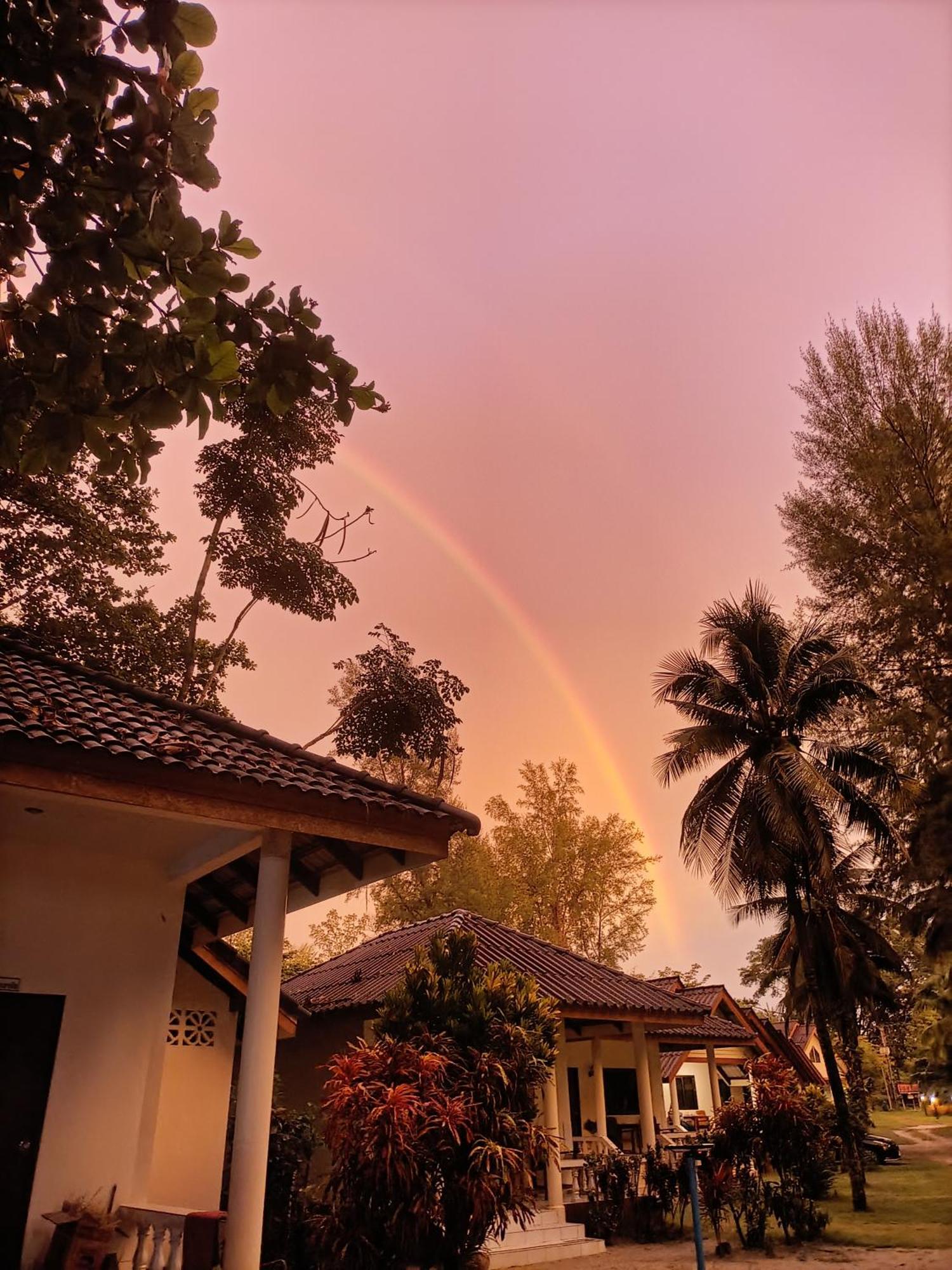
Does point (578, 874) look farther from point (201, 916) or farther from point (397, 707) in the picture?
point (201, 916)

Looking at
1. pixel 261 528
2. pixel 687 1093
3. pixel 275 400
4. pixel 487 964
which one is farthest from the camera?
pixel 687 1093

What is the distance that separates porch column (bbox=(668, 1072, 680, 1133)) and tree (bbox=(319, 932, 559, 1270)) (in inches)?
571

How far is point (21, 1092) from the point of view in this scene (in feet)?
21.1

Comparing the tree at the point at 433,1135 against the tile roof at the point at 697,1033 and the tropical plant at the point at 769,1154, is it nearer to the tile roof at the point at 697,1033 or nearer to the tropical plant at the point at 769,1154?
the tropical plant at the point at 769,1154

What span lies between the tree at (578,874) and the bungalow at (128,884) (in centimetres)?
3046

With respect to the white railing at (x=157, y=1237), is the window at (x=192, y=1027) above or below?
above

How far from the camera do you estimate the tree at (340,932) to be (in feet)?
122

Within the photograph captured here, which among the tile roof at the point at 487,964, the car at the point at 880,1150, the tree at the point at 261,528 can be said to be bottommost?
the car at the point at 880,1150

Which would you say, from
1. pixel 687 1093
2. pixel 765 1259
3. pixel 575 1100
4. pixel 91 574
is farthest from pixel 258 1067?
pixel 687 1093

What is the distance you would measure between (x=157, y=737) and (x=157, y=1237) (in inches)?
146

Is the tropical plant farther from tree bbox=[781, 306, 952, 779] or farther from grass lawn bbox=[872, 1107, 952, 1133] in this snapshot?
grass lawn bbox=[872, 1107, 952, 1133]

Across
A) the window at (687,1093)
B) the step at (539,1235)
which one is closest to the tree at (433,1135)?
the step at (539,1235)

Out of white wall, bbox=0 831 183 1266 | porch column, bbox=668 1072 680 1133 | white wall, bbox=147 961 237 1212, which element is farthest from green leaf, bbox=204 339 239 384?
porch column, bbox=668 1072 680 1133

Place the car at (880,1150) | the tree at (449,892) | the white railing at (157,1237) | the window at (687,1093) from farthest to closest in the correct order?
the tree at (449,892), the window at (687,1093), the car at (880,1150), the white railing at (157,1237)
